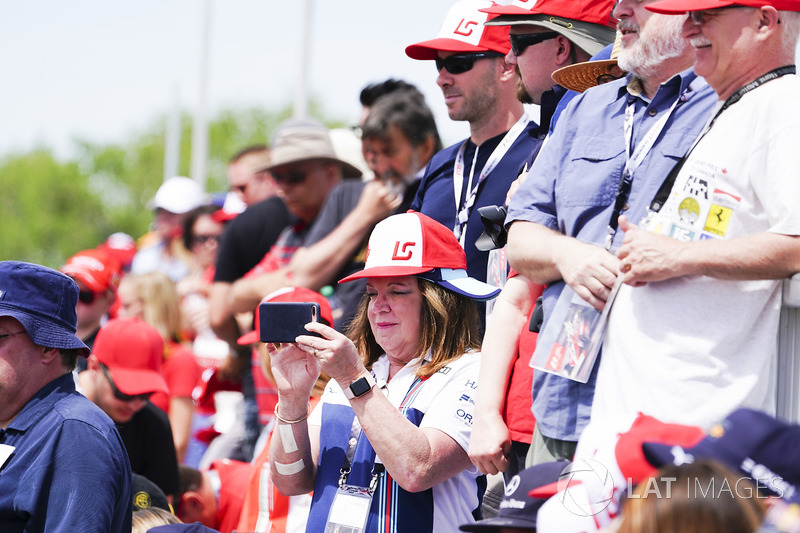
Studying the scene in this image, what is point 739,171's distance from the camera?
277cm

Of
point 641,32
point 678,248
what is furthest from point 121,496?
point 641,32

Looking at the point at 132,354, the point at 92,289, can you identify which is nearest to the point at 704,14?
the point at 132,354

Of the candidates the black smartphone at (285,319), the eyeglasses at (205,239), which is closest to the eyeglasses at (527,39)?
the black smartphone at (285,319)

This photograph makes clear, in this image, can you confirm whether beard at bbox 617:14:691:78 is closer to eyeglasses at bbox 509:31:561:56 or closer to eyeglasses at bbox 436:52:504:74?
eyeglasses at bbox 509:31:561:56

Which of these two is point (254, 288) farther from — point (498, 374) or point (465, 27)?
point (498, 374)

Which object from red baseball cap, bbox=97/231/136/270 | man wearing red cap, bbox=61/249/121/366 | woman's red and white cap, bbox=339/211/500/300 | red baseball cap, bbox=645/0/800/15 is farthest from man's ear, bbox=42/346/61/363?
red baseball cap, bbox=97/231/136/270

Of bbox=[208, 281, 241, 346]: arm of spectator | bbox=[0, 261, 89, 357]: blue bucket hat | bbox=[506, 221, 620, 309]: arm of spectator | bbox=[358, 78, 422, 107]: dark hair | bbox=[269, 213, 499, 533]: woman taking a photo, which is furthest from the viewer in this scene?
bbox=[208, 281, 241, 346]: arm of spectator

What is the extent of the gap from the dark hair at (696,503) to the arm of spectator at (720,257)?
2.49 feet

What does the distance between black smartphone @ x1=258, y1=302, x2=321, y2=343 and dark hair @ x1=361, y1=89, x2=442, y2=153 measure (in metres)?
2.17

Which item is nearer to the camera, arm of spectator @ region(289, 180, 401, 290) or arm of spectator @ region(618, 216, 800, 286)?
arm of spectator @ region(618, 216, 800, 286)

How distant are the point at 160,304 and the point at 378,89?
2610 millimetres

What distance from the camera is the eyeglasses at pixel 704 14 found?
2.89 metres

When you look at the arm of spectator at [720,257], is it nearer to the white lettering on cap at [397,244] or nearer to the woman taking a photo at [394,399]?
the woman taking a photo at [394,399]

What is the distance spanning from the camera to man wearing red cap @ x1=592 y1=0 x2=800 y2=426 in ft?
8.79
